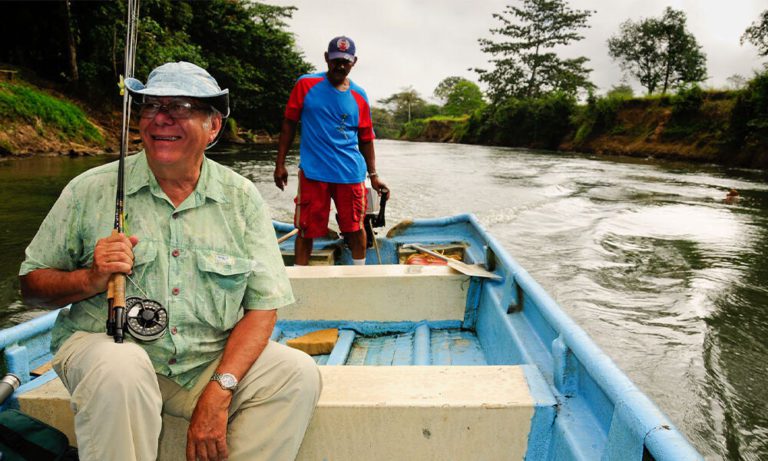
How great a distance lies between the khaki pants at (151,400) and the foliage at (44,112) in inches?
621

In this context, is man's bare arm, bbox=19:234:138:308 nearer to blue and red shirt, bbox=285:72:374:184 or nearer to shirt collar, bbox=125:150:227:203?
shirt collar, bbox=125:150:227:203

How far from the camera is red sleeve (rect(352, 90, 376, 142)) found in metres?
3.72

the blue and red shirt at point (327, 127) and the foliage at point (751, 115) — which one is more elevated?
the foliage at point (751, 115)

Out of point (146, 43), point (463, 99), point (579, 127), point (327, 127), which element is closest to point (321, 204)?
point (327, 127)

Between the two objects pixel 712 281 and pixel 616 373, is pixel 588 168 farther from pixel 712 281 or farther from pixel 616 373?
pixel 616 373

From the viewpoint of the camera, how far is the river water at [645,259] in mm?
3564

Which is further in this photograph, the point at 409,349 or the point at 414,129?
the point at 414,129

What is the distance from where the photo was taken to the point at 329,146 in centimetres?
356

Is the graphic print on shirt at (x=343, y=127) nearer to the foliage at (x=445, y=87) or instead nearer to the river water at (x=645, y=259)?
the river water at (x=645, y=259)

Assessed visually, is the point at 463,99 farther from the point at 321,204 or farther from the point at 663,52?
the point at 321,204

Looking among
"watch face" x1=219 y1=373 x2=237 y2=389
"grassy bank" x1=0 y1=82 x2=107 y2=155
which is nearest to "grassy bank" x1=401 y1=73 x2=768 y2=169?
"watch face" x1=219 y1=373 x2=237 y2=389

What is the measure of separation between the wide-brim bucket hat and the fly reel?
622 mm

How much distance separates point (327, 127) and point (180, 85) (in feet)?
6.81

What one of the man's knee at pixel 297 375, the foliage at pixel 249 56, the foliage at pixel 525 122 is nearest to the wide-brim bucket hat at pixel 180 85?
the man's knee at pixel 297 375
